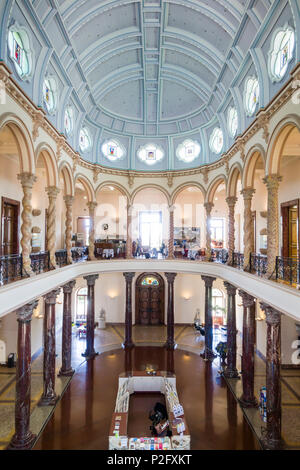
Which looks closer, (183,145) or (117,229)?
(183,145)

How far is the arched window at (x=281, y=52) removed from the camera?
23.7 ft

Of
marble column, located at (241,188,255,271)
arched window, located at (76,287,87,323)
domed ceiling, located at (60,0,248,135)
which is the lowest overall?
arched window, located at (76,287,87,323)

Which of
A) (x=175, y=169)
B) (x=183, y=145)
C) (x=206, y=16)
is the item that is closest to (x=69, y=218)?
(x=175, y=169)

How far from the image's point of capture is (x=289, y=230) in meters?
12.0

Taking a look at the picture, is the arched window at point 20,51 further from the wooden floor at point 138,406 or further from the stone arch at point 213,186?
the wooden floor at point 138,406

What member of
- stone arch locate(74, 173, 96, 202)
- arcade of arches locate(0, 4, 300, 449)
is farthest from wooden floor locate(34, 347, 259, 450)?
stone arch locate(74, 173, 96, 202)

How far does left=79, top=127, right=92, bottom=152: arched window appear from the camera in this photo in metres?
14.8

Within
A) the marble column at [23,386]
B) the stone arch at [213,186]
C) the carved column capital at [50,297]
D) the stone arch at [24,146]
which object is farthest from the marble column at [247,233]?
the stone arch at [24,146]

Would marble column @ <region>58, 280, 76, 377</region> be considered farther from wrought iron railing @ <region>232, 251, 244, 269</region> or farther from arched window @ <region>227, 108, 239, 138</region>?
arched window @ <region>227, 108, 239, 138</region>

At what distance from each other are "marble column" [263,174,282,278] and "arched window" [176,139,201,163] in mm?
8746

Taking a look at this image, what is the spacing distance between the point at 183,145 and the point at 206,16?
7026mm

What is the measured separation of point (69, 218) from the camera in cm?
1252

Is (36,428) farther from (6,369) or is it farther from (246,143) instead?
(246,143)

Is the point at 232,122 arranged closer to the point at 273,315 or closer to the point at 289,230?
the point at 289,230
